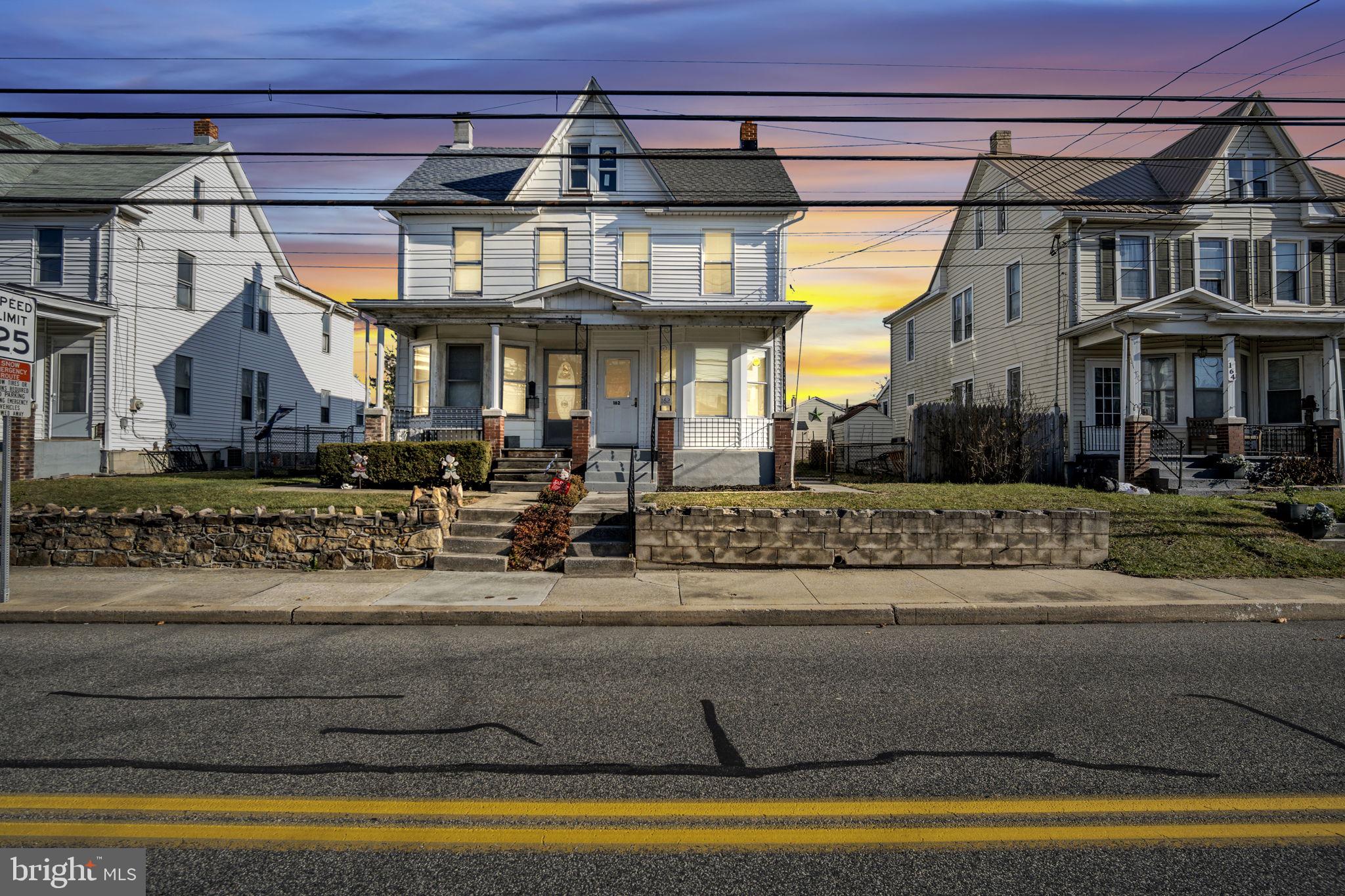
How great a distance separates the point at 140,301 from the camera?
72.4 feet

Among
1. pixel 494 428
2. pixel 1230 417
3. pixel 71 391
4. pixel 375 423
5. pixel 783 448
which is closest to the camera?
pixel 783 448

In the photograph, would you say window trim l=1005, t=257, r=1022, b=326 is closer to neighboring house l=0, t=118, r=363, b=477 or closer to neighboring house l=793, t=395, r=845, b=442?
neighboring house l=793, t=395, r=845, b=442

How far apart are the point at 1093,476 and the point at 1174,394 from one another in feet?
14.7

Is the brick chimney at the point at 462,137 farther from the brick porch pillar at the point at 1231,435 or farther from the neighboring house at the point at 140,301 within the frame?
the brick porch pillar at the point at 1231,435

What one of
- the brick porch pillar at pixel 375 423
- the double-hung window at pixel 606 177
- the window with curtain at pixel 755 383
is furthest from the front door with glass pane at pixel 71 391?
the window with curtain at pixel 755 383

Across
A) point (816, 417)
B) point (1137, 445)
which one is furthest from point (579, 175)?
point (816, 417)

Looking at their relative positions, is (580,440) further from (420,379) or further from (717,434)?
(420,379)

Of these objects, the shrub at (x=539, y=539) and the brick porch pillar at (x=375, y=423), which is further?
the brick porch pillar at (x=375, y=423)

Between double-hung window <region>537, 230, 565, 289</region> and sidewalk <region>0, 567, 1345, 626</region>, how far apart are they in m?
12.6

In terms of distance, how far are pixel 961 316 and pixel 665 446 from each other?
16772mm

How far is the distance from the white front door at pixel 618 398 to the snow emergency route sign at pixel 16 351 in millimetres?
12732

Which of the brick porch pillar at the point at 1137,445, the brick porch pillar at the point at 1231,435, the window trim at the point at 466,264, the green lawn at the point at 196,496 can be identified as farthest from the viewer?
the window trim at the point at 466,264

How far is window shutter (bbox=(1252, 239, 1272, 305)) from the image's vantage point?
73.7ft

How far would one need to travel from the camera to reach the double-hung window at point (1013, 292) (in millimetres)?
24484
